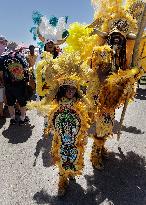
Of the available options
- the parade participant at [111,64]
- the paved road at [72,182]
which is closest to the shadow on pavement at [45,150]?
the paved road at [72,182]

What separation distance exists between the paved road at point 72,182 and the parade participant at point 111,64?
1.27ft

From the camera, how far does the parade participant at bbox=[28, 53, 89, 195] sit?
17.3 feet

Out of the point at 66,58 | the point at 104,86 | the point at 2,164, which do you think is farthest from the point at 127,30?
the point at 2,164

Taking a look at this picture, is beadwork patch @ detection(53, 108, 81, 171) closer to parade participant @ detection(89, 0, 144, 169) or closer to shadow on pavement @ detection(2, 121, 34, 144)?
parade participant @ detection(89, 0, 144, 169)

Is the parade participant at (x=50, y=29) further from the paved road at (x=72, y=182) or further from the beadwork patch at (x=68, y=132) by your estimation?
the beadwork patch at (x=68, y=132)

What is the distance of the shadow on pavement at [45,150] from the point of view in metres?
6.82

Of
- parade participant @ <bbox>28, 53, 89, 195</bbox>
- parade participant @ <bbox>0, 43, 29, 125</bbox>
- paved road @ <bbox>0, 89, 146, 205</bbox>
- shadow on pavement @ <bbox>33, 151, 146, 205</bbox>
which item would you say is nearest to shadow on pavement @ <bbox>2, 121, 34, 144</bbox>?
paved road @ <bbox>0, 89, 146, 205</bbox>

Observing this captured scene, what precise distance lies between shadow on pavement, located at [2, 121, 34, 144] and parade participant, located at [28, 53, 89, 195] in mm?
2457

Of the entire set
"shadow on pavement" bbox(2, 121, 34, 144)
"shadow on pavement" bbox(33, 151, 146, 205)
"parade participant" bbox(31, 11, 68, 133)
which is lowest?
"shadow on pavement" bbox(2, 121, 34, 144)

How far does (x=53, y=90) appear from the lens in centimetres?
536

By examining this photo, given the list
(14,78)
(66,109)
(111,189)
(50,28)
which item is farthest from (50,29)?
(111,189)

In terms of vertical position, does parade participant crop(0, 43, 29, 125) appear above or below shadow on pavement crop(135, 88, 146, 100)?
above

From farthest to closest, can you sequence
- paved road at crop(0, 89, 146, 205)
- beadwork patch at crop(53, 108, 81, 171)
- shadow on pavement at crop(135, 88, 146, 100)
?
shadow on pavement at crop(135, 88, 146, 100) → paved road at crop(0, 89, 146, 205) → beadwork patch at crop(53, 108, 81, 171)

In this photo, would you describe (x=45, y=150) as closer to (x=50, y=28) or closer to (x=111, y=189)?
(x=111, y=189)
